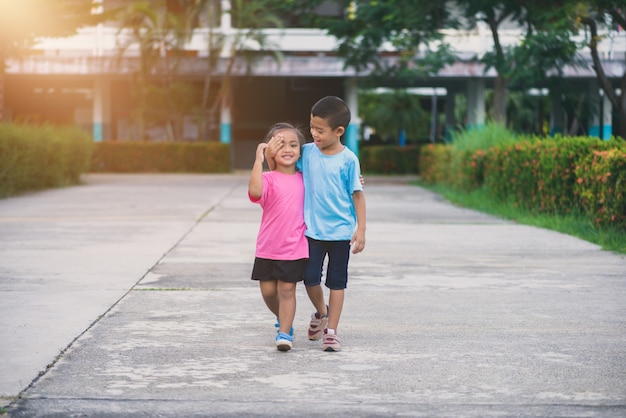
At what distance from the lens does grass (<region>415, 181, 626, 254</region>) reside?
12.6 m

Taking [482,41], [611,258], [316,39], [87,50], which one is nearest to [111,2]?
[87,50]

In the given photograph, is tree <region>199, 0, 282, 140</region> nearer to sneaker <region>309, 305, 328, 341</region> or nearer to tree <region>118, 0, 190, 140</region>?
tree <region>118, 0, 190, 140</region>

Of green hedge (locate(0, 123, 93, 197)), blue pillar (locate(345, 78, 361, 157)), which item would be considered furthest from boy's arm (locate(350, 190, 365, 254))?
blue pillar (locate(345, 78, 361, 157))

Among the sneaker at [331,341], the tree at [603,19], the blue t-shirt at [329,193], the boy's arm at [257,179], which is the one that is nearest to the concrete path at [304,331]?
the sneaker at [331,341]

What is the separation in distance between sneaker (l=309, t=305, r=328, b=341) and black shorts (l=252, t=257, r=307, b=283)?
323mm

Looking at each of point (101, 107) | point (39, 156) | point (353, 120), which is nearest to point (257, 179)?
point (39, 156)

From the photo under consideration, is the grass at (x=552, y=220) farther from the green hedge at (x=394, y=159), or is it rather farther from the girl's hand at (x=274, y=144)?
the green hedge at (x=394, y=159)

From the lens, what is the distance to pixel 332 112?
633 centimetres

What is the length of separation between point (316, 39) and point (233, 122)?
18.7 ft

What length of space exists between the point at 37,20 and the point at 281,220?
2219 cm

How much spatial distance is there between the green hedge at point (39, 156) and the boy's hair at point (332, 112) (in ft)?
54.4

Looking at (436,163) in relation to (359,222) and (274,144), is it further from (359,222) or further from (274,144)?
(274,144)

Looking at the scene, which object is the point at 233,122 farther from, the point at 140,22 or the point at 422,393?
the point at 422,393

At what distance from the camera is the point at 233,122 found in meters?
45.2
